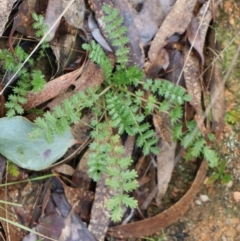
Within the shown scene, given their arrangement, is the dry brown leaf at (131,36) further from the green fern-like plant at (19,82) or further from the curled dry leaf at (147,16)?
the green fern-like plant at (19,82)

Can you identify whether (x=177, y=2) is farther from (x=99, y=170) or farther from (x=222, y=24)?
(x=99, y=170)

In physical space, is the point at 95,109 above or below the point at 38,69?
below

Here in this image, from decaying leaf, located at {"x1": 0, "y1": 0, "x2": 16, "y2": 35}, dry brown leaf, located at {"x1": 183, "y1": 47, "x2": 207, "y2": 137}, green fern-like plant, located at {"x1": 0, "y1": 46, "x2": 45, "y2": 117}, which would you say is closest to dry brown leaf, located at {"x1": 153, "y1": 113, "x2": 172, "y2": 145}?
dry brown leaf, located at {"x1": 183, "y1": 47, "x2": 207, "y2": 137}

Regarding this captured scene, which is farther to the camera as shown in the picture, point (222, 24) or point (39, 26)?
point (222, 24)

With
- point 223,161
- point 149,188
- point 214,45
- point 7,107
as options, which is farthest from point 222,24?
point 7,107

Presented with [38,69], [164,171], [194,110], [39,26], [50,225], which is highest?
[39,26]

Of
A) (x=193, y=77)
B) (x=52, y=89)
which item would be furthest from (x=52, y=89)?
(x=193, y=77)

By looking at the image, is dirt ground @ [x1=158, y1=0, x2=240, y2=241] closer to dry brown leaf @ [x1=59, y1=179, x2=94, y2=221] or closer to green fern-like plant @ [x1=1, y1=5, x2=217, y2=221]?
green fern-like plant @ [x1=1, y1=5, x2=217, y2=221]
